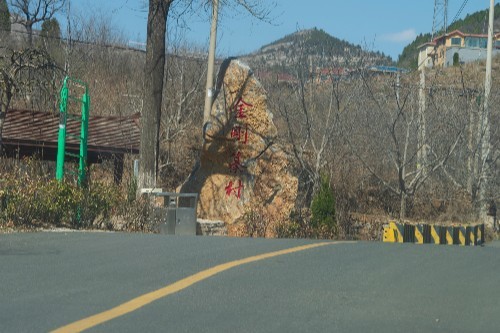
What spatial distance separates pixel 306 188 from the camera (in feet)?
78.5

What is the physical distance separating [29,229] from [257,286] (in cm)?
573

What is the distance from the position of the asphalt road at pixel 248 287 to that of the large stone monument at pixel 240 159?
929cm

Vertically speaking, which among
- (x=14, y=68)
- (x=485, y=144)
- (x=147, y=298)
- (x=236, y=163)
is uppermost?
(x=14, y=68)

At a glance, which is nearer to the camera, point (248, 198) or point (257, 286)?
point (257, 286)

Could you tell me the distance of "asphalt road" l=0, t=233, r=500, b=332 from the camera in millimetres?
6047

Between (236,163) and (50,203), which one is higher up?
(236,163)

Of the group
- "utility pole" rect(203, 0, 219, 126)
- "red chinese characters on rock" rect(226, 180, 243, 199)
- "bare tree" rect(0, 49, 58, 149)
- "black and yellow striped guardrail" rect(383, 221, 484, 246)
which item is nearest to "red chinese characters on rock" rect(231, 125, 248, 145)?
"utility pole" rect(203, 0, 219, 126)

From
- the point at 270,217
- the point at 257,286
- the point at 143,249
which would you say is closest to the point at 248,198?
the point at 270,217

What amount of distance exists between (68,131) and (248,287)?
1536 centimetres

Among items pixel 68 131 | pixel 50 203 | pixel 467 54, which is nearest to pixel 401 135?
pixel 68 131

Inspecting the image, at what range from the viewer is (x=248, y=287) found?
281 inches

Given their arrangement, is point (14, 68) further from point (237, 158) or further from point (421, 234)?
point (421, 234)

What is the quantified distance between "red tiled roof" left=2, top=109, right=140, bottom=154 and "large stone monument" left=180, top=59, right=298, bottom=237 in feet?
11.7

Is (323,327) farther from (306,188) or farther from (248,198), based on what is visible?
(306,188)
